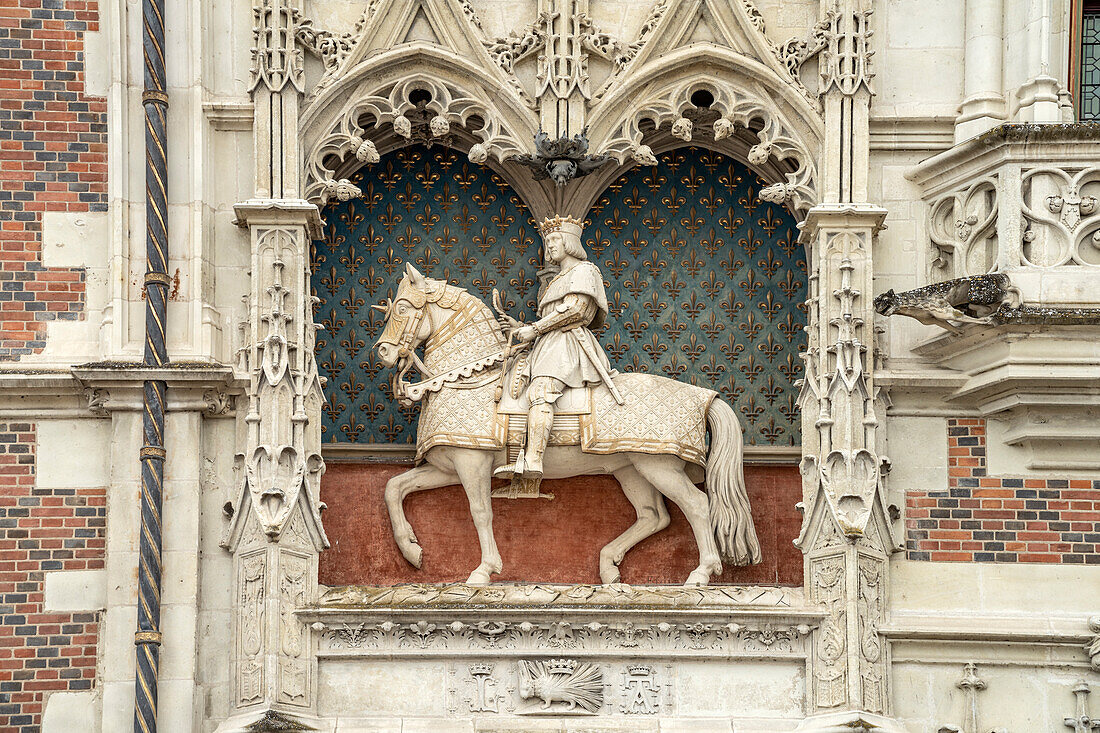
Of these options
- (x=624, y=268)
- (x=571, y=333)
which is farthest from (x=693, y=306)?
(x=571, y=333)

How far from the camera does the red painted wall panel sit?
14.5 meters

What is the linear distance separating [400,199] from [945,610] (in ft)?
→ 14.7

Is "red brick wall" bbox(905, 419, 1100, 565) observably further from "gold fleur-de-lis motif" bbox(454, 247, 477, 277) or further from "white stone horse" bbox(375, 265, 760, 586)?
"gold fleur-de-lis motif" bbox(454, 247, 477, 277)

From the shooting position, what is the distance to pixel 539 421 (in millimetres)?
14125

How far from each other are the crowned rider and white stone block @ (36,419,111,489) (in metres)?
2.47

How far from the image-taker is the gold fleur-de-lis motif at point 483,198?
1518 cm

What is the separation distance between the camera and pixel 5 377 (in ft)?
45.6

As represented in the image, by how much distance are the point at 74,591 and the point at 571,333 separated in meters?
3.48

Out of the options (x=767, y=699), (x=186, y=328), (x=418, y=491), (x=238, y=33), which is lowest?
(x=767, y=699)

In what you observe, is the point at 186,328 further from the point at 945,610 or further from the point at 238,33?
the point at 945,610

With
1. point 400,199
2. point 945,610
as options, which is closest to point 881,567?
point 945,610

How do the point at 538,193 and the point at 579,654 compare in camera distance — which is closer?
the point at 579,654

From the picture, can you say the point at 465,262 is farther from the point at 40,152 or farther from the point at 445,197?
the point at 40,152

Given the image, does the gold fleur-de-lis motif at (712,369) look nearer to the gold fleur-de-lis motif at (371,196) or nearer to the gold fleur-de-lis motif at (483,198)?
the gold fleur-de-lis motif at (483,198)
